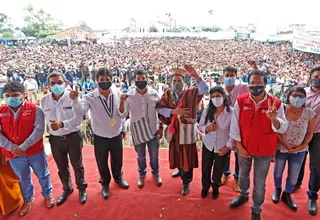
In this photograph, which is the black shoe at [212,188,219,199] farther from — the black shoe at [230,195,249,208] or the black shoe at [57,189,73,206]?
the black shoe at [57,189,73,206]

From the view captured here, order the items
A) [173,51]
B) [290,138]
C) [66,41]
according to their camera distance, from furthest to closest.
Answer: [66,41] < [173,51] < [290,138]

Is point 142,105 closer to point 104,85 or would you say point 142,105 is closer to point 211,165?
point 104,85

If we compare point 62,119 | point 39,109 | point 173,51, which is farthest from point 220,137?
point 173,51

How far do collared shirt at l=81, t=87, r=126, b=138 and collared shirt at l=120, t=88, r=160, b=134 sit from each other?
0.15m

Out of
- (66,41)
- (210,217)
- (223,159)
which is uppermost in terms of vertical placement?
(66,41)

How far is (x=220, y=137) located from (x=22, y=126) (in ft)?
6.81

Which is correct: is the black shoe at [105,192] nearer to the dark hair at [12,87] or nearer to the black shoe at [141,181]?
the black shoe at [141,181]

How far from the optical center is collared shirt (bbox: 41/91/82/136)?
113 inches

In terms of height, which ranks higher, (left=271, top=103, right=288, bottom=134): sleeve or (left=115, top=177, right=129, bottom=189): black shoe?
(left=271, top=103, right=288, bottom=134): sleeve

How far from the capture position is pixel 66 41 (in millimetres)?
33531

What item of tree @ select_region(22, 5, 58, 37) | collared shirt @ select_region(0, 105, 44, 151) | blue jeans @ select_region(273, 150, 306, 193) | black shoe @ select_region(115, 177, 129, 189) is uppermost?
tree @ select_region(22, 5, 58, 37)

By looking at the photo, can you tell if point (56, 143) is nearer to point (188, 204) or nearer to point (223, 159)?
point (188, 204)

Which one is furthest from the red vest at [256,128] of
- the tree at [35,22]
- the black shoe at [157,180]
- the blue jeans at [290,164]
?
the tree at [35,22]

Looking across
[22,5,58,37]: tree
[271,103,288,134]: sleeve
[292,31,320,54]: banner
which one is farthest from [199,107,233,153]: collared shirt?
[22,5,58,37]: tree
